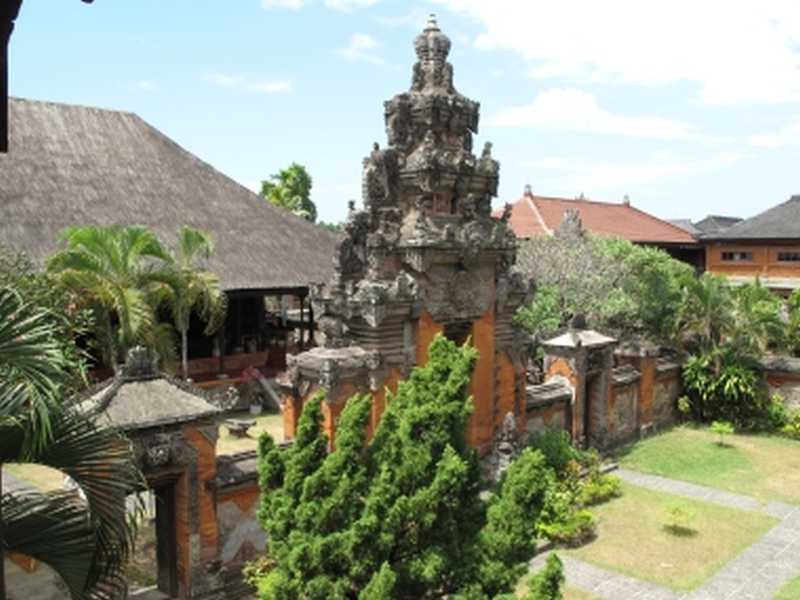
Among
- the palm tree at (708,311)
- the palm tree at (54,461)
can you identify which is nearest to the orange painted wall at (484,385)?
the palm tree at (708,311)

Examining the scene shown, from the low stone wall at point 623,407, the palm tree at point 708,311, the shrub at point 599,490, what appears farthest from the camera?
the palm tree at point 708,311

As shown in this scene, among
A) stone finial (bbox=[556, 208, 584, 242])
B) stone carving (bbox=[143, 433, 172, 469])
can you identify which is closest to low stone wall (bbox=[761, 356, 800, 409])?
stone finial (bbox=[556, 208, 584, 242])

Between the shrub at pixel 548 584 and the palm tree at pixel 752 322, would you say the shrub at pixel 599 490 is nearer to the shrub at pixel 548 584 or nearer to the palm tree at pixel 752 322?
the palm tree at pixel 752 322

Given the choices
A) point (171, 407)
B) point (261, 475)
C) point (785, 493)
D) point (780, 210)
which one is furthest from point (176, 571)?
point (780, 210)

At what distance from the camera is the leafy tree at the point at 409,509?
255 inches

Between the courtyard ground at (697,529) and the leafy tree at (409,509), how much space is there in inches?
239

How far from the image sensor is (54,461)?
486 centimetres

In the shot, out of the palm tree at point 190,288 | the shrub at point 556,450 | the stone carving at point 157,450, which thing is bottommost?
the shrub at point 556,450

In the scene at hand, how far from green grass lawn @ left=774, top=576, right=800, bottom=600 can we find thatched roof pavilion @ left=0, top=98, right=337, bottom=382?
1370cm

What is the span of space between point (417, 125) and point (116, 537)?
465 inches

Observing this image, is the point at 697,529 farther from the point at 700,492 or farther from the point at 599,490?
the point at 700,492

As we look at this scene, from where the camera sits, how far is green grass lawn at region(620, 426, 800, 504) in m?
17.3

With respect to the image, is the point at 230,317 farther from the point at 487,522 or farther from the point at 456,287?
the point at 487,522

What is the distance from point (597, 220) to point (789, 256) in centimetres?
947
